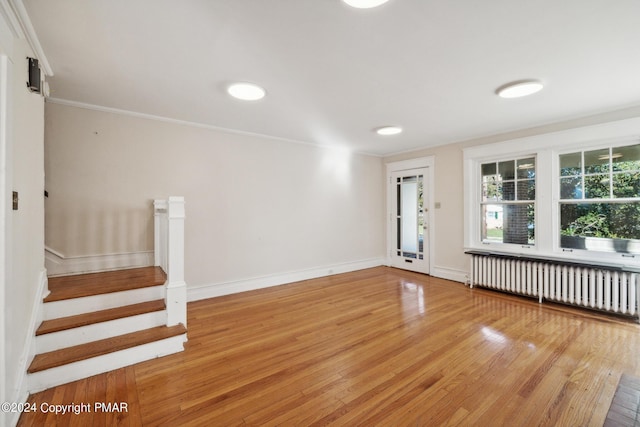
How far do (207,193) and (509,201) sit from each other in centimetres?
460

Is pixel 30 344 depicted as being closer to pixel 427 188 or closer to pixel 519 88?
pixel 519 88

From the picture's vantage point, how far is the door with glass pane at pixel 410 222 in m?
5.25

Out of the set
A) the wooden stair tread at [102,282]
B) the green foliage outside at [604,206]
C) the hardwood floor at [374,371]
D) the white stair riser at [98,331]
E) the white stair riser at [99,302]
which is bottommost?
the hardwood floor at [374,371]

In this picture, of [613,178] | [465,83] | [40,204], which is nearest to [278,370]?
[40,204]

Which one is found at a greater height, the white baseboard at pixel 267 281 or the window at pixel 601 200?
the window at pixel 601 200

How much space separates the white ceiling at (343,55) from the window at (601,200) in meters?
0.62

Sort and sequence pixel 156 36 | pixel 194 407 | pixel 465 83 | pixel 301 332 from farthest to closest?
pixel 301 332, pixel 465 83, pixel 156 36, pixel 194 407

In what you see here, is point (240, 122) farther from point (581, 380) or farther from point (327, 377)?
point (581, 380)

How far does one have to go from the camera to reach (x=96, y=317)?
2248 millimetres

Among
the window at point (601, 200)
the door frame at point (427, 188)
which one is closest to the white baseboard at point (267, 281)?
the door frame at point (427, 188)

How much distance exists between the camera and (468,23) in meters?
1.76

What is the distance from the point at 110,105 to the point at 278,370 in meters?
3.44

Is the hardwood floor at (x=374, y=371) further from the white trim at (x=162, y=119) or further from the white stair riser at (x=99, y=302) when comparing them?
the white trim at (x=162, y=119)

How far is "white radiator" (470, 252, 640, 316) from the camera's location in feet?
10.0
